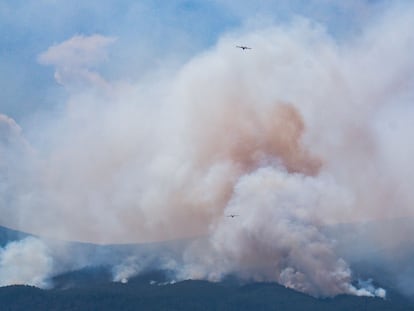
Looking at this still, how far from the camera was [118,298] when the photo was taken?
422 feet

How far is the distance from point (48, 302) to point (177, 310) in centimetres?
2241

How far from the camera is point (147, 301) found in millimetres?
128125

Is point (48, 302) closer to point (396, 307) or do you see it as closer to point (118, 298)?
point (118, 298)

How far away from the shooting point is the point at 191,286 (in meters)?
137

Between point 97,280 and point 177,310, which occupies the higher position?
point 97,280

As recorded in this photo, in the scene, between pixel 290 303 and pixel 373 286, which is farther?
pixel 373 286

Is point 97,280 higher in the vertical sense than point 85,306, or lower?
higher

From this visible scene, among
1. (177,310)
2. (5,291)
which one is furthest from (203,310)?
(5,291)

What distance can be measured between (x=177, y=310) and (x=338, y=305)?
29.4 metres

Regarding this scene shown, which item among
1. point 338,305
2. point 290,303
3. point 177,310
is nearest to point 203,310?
point 177,310

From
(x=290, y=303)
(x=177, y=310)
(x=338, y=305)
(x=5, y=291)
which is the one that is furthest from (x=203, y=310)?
(x=5, y=291)

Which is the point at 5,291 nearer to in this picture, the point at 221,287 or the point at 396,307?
the point at 221,287

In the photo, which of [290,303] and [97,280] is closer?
[290,303]

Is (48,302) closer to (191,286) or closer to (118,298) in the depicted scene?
(118,298)
